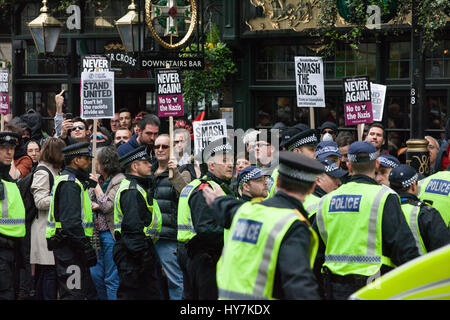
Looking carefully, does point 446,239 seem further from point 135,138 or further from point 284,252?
point 135,138

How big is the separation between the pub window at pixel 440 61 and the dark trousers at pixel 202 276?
847 centimetres

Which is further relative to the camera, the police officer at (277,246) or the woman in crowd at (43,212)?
the woman in crowd at (43,212)

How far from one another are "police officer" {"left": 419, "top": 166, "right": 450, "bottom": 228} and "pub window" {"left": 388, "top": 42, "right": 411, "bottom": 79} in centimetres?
734

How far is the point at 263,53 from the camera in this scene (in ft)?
53.6

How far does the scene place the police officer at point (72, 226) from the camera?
8.17 meters

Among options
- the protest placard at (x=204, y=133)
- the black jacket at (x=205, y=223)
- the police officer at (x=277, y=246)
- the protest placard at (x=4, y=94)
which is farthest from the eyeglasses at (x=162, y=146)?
the protest placard at (x=4, y=94)

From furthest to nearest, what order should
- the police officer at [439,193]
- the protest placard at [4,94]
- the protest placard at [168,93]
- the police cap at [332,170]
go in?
1. the protest placard at [4,94]
2. the protest placard at [168,93]
3. the police officer at [439,193]
4. the police cap at [332,170]

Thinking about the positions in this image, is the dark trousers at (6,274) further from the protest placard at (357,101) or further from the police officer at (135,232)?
the protest placard at (357,101)

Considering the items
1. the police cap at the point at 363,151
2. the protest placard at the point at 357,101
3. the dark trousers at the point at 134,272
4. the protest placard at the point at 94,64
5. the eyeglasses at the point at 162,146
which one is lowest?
the dark trousers at the point at 134,272

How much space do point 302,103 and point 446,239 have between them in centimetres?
531

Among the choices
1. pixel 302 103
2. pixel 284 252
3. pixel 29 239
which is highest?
pixel 302 103

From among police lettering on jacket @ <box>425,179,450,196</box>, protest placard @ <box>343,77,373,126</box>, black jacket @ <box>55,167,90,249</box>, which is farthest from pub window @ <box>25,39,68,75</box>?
police lettering on jacket @ <box>425,179,450,196</box>
